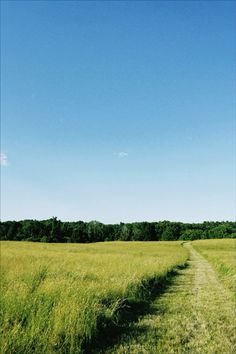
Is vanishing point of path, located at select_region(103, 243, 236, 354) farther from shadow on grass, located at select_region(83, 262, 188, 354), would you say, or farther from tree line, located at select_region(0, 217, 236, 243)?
tree line, located at select_region(0, 217, 236, 243)

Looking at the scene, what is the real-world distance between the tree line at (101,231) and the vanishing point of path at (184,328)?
9824 centimetres

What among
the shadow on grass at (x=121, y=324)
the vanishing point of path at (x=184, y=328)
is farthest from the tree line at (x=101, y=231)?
the vanishing point of path at (x=184, y=328)

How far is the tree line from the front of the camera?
367 ft

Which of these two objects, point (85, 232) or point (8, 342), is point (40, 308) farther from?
point (85, 232)

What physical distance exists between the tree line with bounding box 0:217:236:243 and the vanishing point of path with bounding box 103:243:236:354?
9824 centimetres

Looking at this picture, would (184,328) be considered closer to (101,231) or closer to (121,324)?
(121,324)

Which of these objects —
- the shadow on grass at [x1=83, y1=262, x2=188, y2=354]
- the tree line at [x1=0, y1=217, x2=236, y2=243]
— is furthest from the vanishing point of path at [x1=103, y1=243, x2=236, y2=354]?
the tree line at [x1=0, y1=217, x2=236, y2=243]

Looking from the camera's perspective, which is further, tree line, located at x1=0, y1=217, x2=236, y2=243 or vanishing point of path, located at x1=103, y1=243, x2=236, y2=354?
tree line, located at x1=0, y1=217, x2=236, y2=243

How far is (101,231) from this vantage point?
13012cm

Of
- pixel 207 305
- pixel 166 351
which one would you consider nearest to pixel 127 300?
pixel 207 305

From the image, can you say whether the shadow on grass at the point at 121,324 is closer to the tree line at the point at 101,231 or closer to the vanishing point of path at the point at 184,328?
the vanishing point of path at the point at 184,328

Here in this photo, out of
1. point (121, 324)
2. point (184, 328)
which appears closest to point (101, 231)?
point (121, 324)

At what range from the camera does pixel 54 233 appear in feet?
365

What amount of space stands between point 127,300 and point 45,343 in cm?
522
